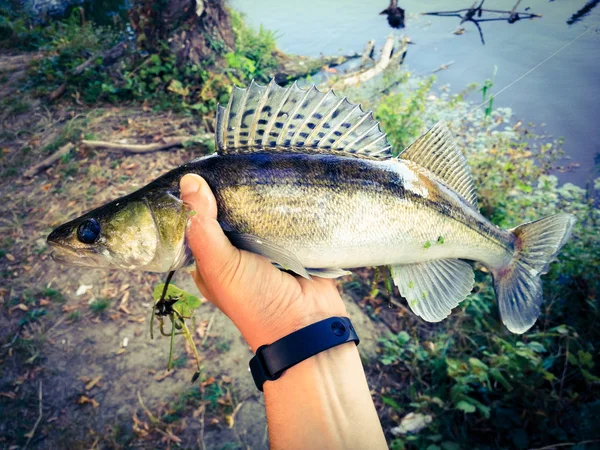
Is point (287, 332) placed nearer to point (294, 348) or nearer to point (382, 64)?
point (294, 348)

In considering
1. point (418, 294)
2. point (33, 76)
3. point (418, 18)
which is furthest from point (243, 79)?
Answer: point (418, 18)

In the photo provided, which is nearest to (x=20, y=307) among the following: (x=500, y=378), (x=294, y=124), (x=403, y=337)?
(x=294, y=124)

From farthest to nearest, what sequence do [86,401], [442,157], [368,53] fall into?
[368,53] → [86,401] → [442,157]

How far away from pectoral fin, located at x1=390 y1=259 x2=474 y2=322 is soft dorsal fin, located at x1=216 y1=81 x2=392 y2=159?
32.7 inches

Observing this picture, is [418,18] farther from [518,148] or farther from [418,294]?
[418,294]

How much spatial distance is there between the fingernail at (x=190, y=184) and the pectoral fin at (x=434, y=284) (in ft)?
4.53

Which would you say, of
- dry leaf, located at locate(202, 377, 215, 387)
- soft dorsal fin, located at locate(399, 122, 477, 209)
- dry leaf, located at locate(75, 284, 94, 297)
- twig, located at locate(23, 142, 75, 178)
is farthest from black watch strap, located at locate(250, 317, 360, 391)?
twig, located at locate(23, 142, 75, 178)

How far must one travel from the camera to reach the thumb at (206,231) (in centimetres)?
184

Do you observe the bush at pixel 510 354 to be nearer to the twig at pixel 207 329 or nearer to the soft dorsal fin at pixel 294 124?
the twig at pixel 207 329

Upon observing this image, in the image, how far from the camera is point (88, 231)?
6.19 feet

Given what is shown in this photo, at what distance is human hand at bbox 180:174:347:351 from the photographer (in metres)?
1.86

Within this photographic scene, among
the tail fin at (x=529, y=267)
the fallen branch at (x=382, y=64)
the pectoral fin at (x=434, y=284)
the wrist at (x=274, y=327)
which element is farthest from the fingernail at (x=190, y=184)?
the fallen branch at (x=382, y=64)

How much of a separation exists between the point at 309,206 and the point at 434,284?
3.45ft

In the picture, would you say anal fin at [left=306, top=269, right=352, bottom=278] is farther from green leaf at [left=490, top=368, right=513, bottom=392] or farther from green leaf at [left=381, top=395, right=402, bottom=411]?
green leaf at [left=490, top=368, right=513, bottom=392]
